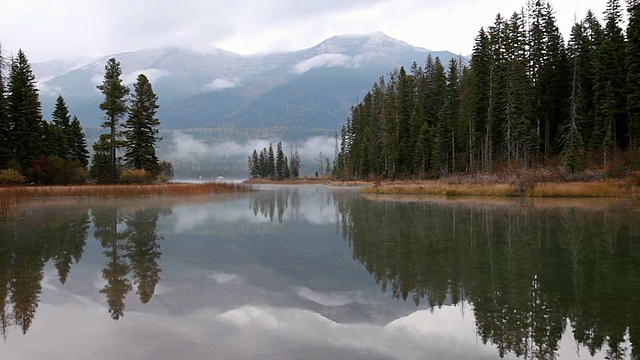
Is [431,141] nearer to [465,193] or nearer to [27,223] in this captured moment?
[465,193]

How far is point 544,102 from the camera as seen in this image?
53125mm

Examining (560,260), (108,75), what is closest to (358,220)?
(560,260)

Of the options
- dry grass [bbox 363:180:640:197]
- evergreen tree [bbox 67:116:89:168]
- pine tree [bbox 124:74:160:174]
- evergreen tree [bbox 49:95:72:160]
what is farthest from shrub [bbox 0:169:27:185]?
dry grass [bbox 363:180:640:197]

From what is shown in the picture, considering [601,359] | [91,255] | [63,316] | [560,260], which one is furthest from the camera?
[91,255]

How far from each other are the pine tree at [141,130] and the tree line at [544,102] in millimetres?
34253

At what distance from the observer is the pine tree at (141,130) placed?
177 feet

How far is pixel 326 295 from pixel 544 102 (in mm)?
52987

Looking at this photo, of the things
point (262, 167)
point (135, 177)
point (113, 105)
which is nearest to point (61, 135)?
point (113, 105)

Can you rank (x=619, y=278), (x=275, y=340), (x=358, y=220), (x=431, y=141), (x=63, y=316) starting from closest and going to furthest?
(x=275, y=340) < (x=63, y=316) < (x=619, y=278) < (x=358, y=220) < (x=431, y=141)

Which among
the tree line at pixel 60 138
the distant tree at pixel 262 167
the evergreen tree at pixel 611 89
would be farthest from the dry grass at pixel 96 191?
the distant tree at pixel 262 167

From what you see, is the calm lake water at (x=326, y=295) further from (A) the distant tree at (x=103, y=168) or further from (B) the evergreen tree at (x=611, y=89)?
(A) the distant tree at (x=103, y=168)

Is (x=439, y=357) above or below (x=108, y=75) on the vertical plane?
below

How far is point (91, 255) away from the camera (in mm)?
12461

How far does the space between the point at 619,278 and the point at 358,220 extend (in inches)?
516
